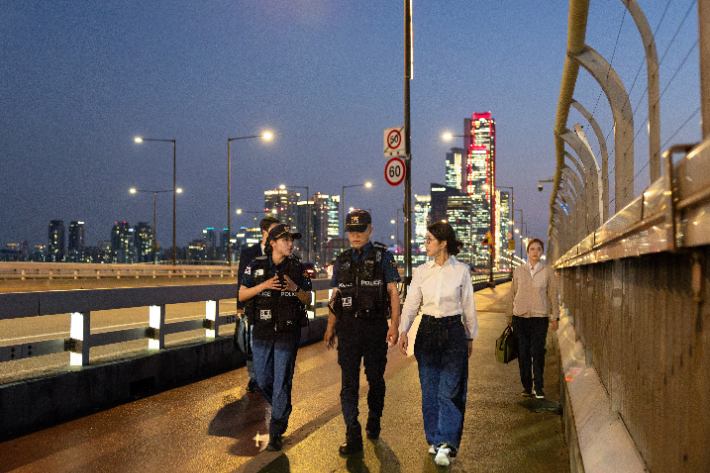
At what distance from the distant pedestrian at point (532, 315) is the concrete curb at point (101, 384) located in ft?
13.3

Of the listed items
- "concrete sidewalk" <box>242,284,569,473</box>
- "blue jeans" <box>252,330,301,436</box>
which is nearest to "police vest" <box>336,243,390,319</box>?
"concrete sidewalk" <box>242,284,569,473</box>

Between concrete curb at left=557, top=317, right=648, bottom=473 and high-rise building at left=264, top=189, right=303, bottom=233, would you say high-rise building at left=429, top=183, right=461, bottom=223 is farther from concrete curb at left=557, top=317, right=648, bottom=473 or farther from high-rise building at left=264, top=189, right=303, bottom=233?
concrete curb at left=557, top=317, right=648, bottom=473

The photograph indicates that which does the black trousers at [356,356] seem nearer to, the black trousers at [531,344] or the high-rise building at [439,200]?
the black trousers at [531,344]

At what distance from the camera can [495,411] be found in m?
6.84

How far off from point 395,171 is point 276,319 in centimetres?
820

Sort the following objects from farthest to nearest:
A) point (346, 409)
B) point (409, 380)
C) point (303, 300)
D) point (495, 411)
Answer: point (409, 380) → point (495, 411) → point (303, 300) → point (346, 409)

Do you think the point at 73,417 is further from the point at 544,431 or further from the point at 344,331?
the point at 544,431

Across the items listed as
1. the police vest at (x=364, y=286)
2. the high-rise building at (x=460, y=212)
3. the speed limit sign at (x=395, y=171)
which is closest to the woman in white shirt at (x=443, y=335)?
the police vest at (x=364, y=286)

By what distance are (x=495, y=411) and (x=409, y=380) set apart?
6.62 feet

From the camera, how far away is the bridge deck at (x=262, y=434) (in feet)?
16.1

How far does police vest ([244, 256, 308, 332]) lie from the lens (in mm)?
5523

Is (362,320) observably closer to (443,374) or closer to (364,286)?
(364,286)

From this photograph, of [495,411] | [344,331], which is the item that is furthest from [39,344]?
[495,411]

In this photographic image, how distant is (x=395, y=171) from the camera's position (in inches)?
525
